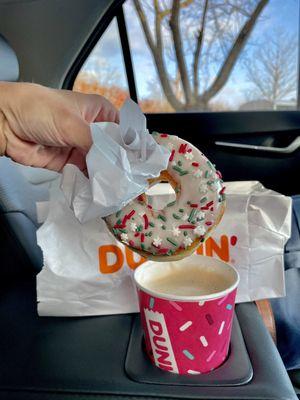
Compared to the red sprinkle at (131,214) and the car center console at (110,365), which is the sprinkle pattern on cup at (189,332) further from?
the red sprinkle at (131,214)

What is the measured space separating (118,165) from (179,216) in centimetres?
12

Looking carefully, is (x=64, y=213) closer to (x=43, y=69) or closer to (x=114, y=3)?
(x=43, y=69)

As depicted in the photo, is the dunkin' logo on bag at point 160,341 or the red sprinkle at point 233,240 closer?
the dunkin' logo on bag at point 160,341

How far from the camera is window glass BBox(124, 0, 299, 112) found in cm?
190

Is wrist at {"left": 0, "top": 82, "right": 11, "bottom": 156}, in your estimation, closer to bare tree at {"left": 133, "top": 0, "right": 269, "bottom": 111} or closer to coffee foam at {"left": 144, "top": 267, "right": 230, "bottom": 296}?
coffee foam at {"left": 144, "top": 267, "right": 230, "bottom": 296}

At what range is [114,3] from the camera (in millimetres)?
1785

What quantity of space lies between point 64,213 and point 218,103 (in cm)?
132

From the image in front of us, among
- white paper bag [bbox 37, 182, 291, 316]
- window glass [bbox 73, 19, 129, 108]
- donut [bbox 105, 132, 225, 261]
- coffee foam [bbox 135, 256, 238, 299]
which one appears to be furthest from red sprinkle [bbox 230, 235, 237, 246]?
window glass [bbox 73, 19, 129, 108]

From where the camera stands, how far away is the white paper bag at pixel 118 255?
0.83 meters

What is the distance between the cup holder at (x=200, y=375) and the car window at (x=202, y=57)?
4.41ft

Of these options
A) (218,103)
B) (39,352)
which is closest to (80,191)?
(39,352)

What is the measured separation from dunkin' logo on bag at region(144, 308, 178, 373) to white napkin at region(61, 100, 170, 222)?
6.9 inches

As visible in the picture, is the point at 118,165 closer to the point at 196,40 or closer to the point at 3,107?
the point at 3,107

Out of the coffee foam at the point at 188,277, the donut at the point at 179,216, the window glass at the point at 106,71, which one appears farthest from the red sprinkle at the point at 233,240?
the window glass at the point at 106,71
